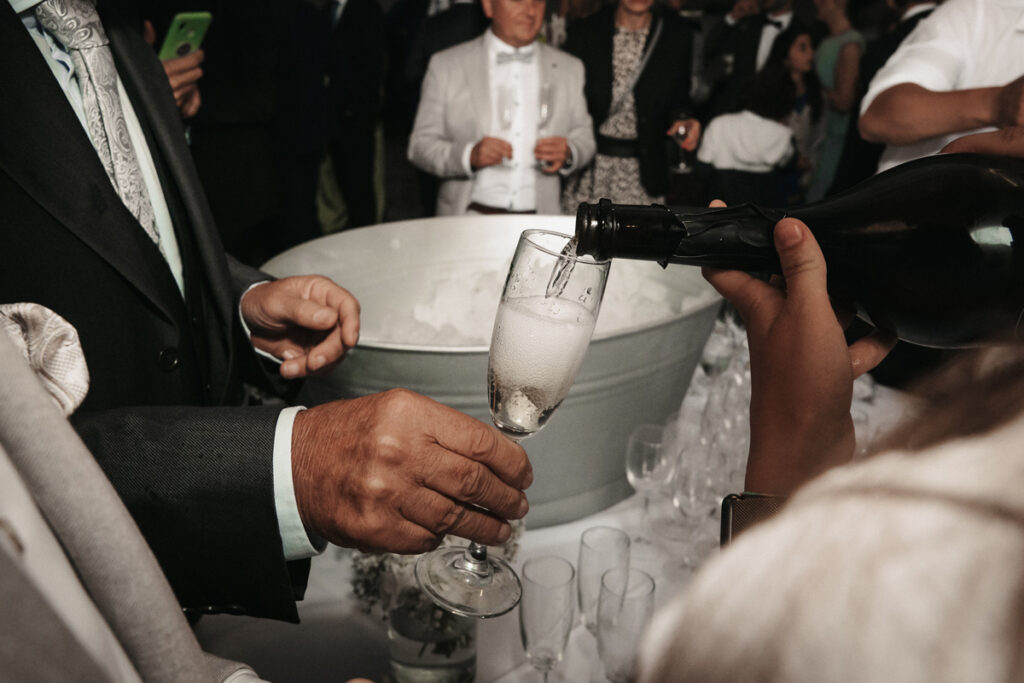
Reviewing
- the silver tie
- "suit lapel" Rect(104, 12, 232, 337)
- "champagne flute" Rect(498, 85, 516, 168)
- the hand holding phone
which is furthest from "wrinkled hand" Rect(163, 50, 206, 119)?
"champagne flute" Rect(498, 85, 516, 168)

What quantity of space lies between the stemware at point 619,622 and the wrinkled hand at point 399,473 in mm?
210

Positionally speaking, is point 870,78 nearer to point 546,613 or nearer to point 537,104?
point 537,104

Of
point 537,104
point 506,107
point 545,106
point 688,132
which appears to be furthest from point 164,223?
point 688,132

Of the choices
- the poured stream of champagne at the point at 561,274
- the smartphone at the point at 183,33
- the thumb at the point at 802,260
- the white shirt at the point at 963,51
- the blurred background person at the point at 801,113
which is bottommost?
the blurred background person at the point at 801,113

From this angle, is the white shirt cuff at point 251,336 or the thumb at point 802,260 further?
the white shirt cuff at point 251,336

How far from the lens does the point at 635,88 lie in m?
3.55

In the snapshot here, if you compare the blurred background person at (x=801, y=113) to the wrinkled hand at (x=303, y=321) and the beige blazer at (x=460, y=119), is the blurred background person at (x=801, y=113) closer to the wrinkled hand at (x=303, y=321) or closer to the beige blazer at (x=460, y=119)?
the beige blazer at (x=460, y=119)

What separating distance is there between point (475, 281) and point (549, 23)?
3.54 metres

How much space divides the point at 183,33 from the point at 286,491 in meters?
1.47

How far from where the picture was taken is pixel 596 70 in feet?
11.6

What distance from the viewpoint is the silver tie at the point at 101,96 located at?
1.04m


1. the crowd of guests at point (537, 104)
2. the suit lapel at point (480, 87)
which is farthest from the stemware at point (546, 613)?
the suit lapel at point (480, 87)

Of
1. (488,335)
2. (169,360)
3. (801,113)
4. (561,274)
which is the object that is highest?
(561,274)

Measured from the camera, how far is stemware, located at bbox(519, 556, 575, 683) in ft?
2.86
